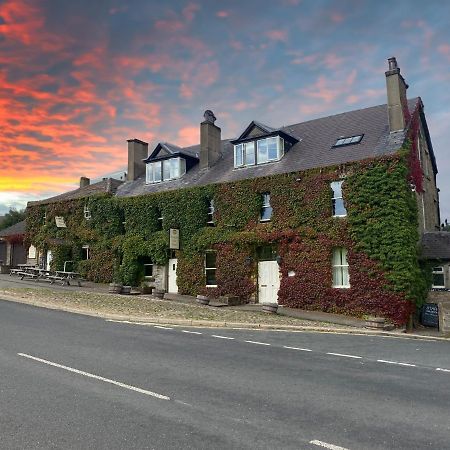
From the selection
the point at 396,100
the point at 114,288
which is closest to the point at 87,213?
the point at 114,288

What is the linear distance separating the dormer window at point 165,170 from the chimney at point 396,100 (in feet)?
46.3

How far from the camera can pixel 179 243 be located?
26.6m

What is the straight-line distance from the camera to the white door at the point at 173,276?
26.9 meters

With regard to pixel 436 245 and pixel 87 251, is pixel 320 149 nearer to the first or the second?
pixel 436 245

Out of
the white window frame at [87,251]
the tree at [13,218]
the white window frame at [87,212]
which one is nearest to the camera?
the white window frame at [87,251]

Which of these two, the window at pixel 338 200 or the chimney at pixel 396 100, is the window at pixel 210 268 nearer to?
the window at pixel 338 200

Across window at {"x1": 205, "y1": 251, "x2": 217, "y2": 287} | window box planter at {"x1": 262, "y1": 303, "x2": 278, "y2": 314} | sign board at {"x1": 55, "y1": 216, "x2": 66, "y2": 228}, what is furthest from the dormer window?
window box planter at {"x1": 262, "y1": 303, "x2": 278, "y2": 314}

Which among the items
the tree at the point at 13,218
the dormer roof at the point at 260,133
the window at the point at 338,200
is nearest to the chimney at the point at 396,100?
the window at the point at 338,200

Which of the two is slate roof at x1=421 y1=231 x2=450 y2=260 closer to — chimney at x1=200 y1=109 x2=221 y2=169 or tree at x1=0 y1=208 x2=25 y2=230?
chimney at x1=200 y1=109 x2=221 y2=169

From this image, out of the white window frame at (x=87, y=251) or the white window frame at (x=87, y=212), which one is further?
the white window frame at (x=87, y=212)

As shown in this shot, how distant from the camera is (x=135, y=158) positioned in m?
33.6

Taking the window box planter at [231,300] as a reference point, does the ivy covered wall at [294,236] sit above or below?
above

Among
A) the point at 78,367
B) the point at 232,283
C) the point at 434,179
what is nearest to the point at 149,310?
the point at 232,283

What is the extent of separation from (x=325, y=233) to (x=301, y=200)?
7.50 ft
